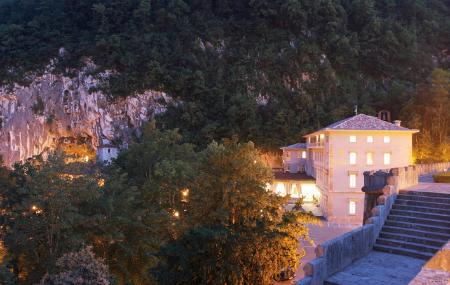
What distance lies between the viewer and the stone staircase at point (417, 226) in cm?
1068

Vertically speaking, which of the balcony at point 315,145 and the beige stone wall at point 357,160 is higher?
the balcony at point 315,145

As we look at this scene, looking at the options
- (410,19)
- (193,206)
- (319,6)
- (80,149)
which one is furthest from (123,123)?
(410,19)

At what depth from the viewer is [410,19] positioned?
8819cm

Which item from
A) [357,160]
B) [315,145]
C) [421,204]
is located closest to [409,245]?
[421,204]

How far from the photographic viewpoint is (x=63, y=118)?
72.5 meters

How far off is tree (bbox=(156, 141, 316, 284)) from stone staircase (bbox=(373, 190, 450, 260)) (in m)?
3.27

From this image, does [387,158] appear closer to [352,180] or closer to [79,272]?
[352,180]

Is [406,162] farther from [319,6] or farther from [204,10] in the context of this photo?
[204,10]

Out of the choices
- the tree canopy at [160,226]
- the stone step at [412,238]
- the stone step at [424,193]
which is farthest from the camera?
the stone step at [424,193]

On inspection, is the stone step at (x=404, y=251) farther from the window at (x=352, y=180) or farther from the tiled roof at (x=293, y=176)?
the tiled roof at (x=293, y=176)

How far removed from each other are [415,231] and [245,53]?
69.9 metres

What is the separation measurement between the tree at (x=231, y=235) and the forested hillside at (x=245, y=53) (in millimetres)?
43986

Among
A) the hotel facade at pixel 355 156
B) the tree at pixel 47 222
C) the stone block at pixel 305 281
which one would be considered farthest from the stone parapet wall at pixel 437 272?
the hotel facade at pixel 355 156

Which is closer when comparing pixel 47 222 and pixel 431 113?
pixel 47 222
